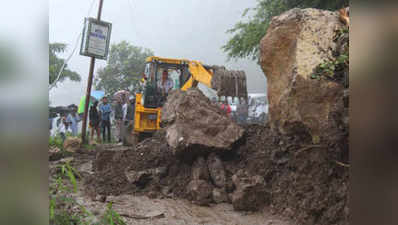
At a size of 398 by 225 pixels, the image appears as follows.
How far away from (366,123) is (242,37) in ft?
22.3

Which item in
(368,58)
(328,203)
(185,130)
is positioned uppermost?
(368,58)

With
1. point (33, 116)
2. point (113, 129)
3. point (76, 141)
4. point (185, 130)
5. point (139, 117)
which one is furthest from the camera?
point (113, 129)

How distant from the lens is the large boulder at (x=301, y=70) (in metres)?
2.64

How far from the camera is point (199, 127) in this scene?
404 cm

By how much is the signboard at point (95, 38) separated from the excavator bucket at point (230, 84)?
2165 mm

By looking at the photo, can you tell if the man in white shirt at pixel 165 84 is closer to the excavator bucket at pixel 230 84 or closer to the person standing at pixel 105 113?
the excavator bucket at pixel 230 84

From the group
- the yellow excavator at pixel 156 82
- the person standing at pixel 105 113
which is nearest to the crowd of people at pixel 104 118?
the person standing at pixel 105 113

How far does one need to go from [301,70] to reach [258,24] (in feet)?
14.0

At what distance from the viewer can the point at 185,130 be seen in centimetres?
396

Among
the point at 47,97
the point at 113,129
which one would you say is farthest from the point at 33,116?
the point at 113,129

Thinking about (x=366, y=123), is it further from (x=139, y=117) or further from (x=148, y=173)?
(x=139, y=117)

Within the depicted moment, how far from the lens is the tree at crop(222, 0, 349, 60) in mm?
5551

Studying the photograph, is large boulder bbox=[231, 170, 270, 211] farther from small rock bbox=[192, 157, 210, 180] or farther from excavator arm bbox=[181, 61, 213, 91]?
excavator arm bbox=[181, 61, 213, 91]

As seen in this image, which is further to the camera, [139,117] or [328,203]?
[139,117]
